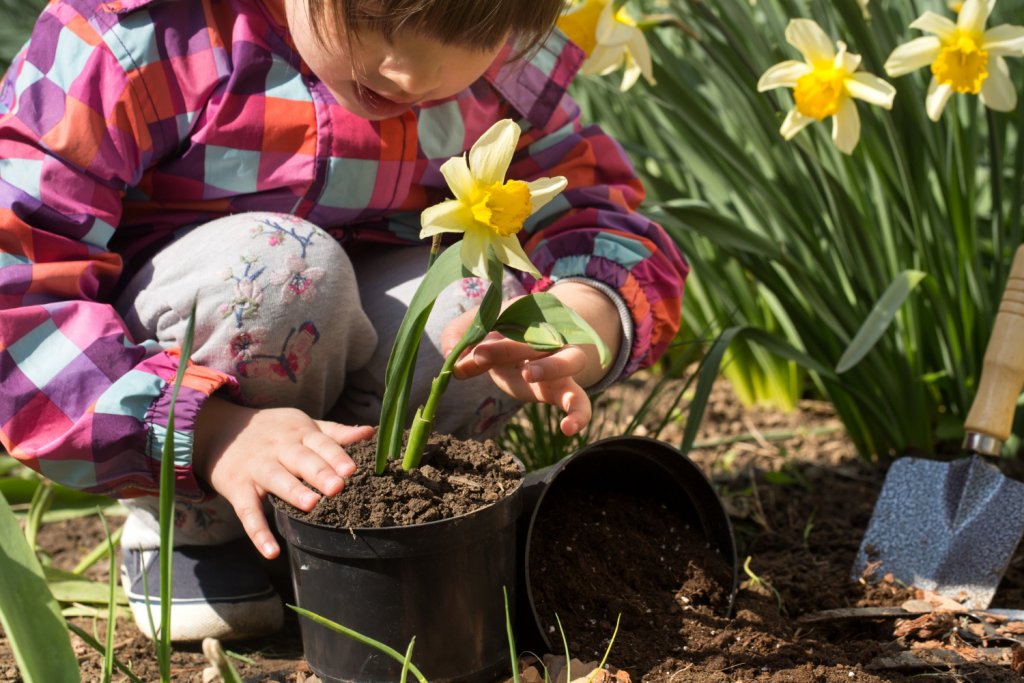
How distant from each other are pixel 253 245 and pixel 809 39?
0.90 metres

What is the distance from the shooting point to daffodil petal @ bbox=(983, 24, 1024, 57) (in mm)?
1618

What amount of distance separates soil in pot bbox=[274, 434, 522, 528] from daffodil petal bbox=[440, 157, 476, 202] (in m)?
0.30

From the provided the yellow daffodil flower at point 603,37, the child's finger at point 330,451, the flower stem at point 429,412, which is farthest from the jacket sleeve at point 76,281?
the yellow daffodil flower at point 603,37

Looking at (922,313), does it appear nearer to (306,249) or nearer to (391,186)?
Result: (391,186)

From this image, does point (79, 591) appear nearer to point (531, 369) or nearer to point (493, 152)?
point (531, 369)

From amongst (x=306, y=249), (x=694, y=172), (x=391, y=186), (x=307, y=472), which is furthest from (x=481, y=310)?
(x=694, y=172)

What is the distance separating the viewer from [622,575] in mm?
1352

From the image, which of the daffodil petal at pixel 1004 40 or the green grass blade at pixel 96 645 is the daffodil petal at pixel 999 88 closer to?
the daffodil petal at pixel 1004 40

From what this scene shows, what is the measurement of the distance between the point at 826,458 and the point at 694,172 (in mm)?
607

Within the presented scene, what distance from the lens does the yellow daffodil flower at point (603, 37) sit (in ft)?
5.61

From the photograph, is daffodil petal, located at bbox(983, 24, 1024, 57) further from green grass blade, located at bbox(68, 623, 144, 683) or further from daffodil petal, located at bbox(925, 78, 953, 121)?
green grass blade, located at bbox(68, 623, 144, 683)

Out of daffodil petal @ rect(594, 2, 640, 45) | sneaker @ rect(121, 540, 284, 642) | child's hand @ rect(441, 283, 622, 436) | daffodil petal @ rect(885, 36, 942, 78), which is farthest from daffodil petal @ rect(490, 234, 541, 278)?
daffodil petal @ rect(885, 36, 942, 78)

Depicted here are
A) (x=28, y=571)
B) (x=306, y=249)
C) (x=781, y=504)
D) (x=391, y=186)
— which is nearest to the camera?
(x=28, y=571)

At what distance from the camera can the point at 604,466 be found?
1469mm
